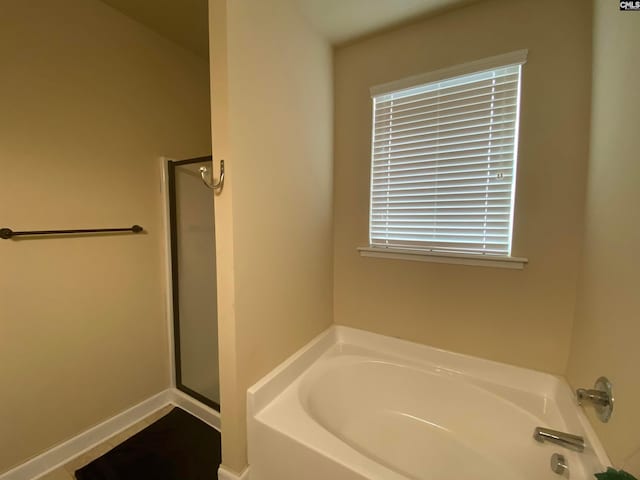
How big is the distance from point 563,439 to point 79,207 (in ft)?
8.46

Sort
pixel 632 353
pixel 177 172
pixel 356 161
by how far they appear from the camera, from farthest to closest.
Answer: pixel 177 172, pixel 356 161, pixel 632 353

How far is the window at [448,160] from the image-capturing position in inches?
55.1

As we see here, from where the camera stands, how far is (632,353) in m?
0.82

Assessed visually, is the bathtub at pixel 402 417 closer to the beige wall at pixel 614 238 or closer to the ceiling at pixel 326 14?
the beige wall at pixel 614 238

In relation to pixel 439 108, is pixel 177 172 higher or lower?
lower

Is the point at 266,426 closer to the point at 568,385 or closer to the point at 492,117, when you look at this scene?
the point at 568,385

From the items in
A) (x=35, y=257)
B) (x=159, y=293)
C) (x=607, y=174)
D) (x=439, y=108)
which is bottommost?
(x=159, y=293)

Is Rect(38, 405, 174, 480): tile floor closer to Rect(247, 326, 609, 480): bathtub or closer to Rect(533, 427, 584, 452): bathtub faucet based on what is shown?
Rect(247, 326, 609, 480): bathtub

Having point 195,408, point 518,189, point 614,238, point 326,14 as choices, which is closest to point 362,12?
point 326,14

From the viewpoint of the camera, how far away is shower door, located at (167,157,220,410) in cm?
186

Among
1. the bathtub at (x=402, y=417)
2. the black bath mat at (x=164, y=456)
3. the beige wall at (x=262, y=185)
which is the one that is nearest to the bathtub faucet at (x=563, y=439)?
the bathtub at (x=402, y=417)

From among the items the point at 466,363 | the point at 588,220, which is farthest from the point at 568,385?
the point at 588,220

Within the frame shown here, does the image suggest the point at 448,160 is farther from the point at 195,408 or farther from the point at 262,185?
the point at 195,408

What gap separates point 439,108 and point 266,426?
1.85 m
